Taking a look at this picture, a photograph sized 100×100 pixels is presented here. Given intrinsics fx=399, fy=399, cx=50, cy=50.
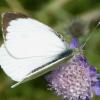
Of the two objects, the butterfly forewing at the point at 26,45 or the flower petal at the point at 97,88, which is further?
the flower petal at the point at 97,88

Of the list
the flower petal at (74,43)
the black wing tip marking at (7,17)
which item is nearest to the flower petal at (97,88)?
the flower petal at (74,43)

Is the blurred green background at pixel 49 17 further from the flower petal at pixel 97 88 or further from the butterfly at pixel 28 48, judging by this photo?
the butterfly at pixel 28 48

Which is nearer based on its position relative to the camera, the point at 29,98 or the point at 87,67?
the point at 87,67

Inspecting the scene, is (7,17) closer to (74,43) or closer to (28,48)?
(28,48)

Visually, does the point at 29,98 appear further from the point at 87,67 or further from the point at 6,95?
the point at 87,67

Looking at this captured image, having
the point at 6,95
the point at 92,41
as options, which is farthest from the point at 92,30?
the point at 6,95
